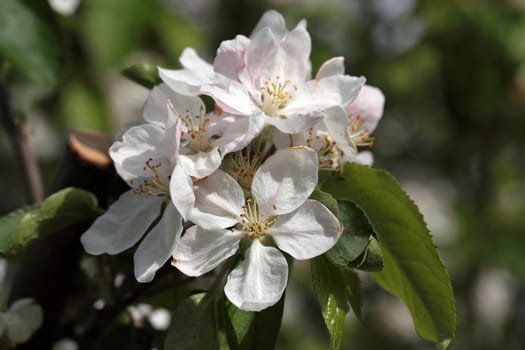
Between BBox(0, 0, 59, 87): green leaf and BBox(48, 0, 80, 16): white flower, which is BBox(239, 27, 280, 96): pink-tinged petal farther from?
BBox(48, 0, 80, 16): white flower

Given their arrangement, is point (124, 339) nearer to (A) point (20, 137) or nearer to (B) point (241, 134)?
(B) point (241, 134)

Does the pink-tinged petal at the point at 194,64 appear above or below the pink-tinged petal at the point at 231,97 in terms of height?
below

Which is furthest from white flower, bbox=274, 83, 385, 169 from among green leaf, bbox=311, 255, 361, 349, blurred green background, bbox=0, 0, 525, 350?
blurred green background, bbox=0, 0, 525, 350

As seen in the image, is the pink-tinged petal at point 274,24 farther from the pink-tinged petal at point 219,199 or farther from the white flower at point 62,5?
the white flower at point 62,5

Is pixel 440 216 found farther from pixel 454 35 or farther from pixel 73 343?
pixel 73 343

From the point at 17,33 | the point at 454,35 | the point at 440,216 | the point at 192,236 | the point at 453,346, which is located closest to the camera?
the point at 192,236

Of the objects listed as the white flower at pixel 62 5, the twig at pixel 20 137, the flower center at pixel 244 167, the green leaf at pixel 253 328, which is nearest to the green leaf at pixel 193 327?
the green leaf at pixel 253 328

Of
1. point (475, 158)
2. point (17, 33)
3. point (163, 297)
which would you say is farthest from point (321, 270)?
point (475, 158)
